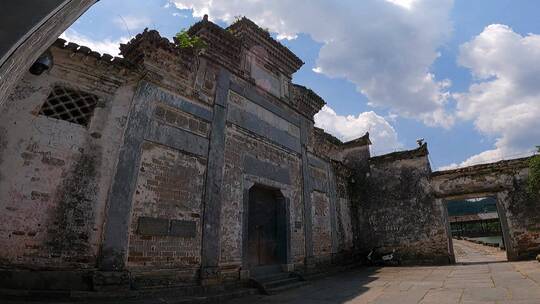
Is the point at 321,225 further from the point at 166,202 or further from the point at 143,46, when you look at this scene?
the point at 143,46

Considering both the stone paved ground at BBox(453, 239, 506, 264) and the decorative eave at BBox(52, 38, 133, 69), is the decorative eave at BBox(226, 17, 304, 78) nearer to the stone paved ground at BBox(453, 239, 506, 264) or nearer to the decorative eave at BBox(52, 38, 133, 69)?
the decorative eave at BBox(52, 38, 133, 69)

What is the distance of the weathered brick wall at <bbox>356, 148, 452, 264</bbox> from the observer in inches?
483

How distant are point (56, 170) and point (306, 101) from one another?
323 inches

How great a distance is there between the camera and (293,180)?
9.84 meters

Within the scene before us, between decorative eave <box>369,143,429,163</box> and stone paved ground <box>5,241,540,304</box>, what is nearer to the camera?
stone paved ground <box>5,241,540,304</box>

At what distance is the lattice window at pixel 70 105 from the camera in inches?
209

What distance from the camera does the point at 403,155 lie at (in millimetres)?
13664

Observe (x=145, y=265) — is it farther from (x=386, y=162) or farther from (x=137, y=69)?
(x=386, y=162)

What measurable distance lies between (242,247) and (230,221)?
0.71 m

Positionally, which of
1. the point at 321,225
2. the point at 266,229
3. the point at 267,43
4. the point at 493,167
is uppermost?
the point at 267,43

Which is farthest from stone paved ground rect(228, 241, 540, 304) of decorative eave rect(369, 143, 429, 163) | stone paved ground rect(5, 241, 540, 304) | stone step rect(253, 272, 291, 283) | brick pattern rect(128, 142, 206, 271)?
decorative eave rect(369, 143, 429, 163)

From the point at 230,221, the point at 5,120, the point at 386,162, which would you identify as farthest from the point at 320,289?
the point at 386,162

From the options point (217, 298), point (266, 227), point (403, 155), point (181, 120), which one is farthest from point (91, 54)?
point (403, 155)

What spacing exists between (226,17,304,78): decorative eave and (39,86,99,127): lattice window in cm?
475
